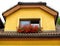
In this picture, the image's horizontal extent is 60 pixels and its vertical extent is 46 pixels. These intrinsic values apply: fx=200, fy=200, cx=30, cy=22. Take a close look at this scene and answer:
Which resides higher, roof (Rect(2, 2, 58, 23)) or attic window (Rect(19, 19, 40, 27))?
roof (Rect(2, 2, 58, 23))

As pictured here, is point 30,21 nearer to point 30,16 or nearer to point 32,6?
point 30,16

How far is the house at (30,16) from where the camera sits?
16281mm

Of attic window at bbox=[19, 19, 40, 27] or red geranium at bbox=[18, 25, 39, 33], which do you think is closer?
red geranium at bbox=[18, 25, 39, 33]

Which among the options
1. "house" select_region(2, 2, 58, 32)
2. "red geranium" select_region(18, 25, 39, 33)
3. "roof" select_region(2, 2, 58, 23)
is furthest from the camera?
"roof" select_region(2, 2, 58, 23)

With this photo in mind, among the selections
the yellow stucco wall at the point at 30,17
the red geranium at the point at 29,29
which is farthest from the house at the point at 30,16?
the red geranium at the point at 29,29

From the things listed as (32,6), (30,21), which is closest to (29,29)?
(30,21)

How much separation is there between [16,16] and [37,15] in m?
1.76

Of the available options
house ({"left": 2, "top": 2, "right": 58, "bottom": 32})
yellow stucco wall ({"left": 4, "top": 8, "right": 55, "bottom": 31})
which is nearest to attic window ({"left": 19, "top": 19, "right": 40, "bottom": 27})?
house ({"left": 2, "top": 2, "right": 58, "bottom": 32})

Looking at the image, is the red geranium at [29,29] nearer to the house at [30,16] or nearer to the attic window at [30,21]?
the house at [30,16]

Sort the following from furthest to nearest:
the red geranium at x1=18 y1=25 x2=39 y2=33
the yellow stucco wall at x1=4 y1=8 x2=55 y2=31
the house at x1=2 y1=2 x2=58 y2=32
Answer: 1. the house at x1=2 y1=2 x2=58 y2=32
2. the yellow stucco wall at x1=4 y1=8 x2=55 y2=31
3. the red geranium at x1=18 y1=25 x2=39 y2=33

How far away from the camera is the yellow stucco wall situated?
53.1 feet

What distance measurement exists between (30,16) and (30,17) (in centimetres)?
10

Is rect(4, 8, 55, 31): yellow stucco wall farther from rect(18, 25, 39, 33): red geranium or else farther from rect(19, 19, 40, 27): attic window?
rect(18, 25, 39, 33): red geranium

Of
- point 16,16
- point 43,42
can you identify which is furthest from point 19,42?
point 16,16
